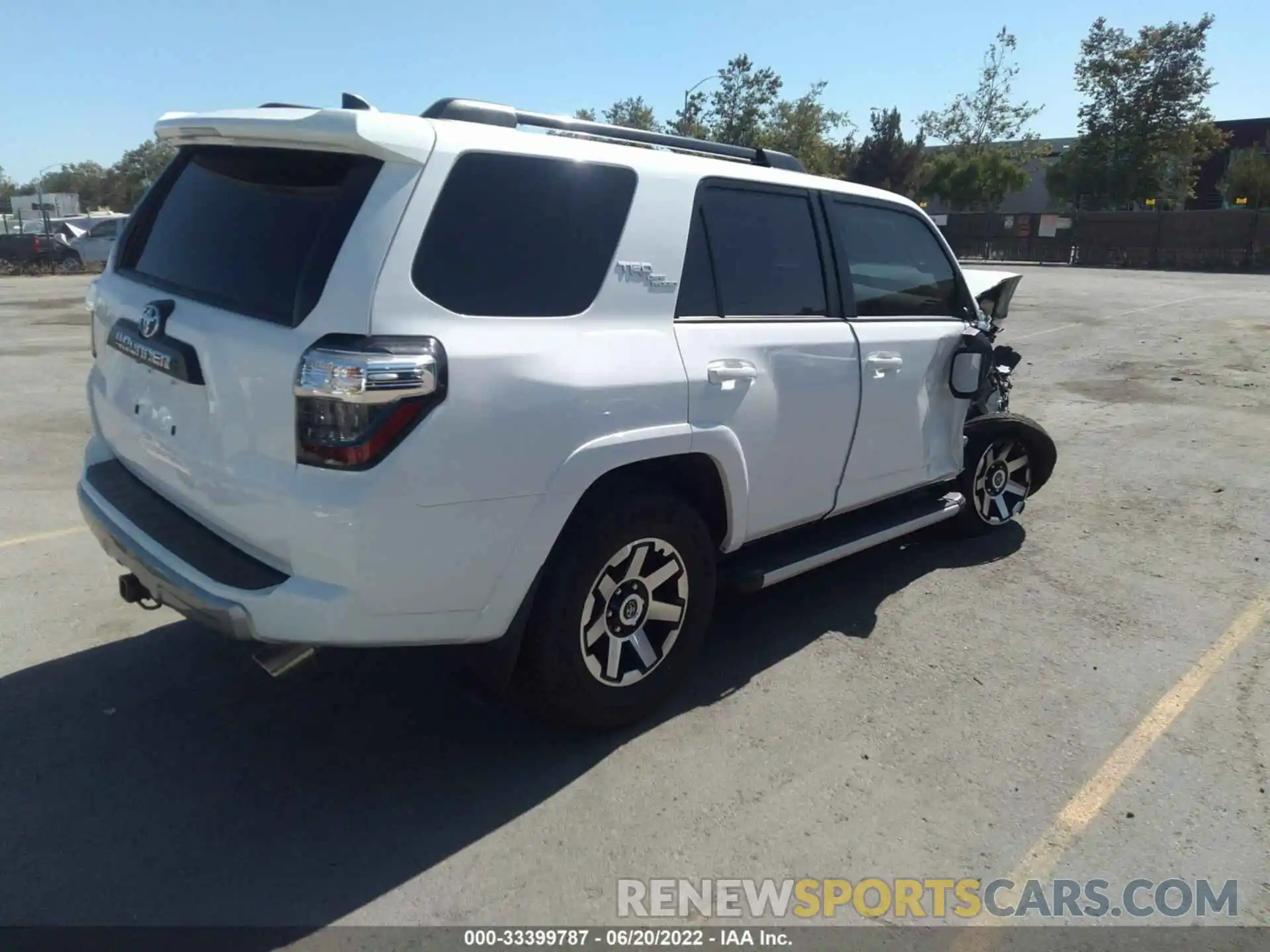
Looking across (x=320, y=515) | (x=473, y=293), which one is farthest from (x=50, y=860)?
(x=473, y=293)

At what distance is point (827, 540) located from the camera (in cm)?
423

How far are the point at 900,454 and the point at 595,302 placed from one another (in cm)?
208

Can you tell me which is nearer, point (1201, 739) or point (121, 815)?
point (121, 815)

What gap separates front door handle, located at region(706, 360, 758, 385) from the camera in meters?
3.42

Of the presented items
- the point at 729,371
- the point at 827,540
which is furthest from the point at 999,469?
the point at 729,371

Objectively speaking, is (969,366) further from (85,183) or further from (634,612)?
(85,183)

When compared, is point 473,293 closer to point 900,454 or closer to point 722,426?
point 722,426

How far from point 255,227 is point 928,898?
2854 millimetres

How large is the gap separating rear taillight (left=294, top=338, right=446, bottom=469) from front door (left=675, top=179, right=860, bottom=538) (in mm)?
1083

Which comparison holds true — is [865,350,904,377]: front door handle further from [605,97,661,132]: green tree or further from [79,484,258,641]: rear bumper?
[605,97,661,132]: green tree

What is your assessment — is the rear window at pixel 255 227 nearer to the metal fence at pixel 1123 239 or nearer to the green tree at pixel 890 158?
the metal fence at pixel 1123 239

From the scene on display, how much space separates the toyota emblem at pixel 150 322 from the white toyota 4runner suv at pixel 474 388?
2 centimetres

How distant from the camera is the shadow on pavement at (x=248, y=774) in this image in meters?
2.64

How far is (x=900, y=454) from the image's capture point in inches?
180
